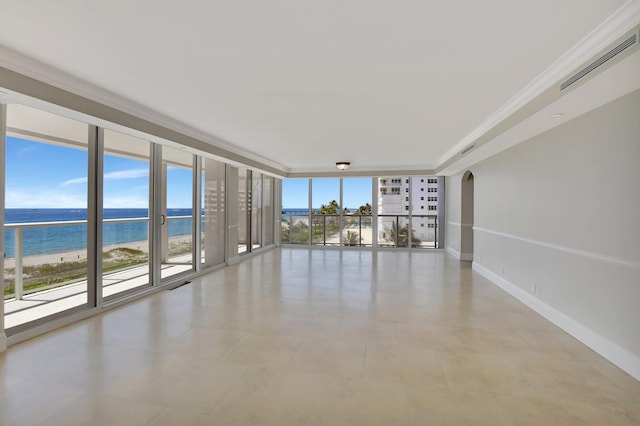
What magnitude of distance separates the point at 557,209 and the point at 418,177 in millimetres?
5489

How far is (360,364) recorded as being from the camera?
246 cm

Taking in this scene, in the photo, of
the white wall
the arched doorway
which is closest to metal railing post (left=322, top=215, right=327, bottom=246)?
the arched doorway

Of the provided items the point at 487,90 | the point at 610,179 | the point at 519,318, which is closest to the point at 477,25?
the point at 487,90

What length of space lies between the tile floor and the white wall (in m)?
0.29

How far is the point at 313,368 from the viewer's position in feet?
7.88

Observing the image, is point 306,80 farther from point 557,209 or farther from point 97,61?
point 557,209

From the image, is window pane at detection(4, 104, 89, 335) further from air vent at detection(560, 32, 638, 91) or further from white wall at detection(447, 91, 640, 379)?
white wall at detection(447, 91, 640, 379)

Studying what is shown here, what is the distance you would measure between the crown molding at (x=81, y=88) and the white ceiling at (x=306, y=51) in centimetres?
6

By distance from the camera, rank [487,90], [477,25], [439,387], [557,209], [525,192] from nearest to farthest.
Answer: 1. [477,25]
2. [439,387]
3. [487,90]
4. [557,209]
5. [525,192]

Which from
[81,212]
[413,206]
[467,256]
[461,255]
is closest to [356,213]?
[413,206]

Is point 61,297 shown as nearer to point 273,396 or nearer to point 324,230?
point 273,396

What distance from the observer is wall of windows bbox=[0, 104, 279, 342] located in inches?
125

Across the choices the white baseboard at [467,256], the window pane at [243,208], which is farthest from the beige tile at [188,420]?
the white baseboard at [467,256]

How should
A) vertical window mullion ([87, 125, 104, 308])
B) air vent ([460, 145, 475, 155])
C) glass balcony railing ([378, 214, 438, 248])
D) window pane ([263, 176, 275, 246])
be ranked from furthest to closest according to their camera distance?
glass balcony railing ([378, 214, 438, 248])
window pane ([263, 176, 275, 246])
air vent ([460, 145, 475, 155])
vertical window mullion ([87, 125, 104, 308])
